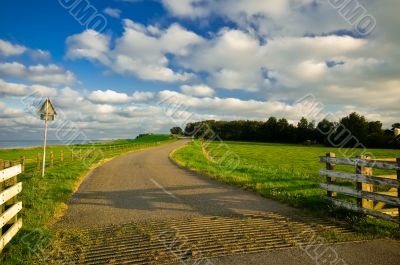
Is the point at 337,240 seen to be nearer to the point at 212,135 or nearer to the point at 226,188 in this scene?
the point at 226,188

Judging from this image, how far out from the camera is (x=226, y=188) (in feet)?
39.9

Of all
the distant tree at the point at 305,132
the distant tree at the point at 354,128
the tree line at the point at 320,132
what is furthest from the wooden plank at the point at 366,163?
the distant tree at the point at 305,132

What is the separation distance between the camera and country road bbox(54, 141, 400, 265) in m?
5.27

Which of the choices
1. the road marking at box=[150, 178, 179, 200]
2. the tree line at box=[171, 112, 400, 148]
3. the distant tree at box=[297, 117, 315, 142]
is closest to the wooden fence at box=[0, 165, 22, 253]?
the road marking at box=[150, 178, 179, 200]

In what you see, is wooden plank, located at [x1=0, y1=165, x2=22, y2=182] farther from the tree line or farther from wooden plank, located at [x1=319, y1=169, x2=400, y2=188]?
the tree line

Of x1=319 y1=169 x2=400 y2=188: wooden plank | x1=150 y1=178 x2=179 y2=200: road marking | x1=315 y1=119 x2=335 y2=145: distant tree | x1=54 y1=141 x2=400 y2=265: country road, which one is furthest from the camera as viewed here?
x1=315 y1=119 x2=335 y2=145: distant tree

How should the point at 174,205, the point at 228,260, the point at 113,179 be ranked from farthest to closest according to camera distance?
the point at 113,179, the point at 174,205, the point at 228,260

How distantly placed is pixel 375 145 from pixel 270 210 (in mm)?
87223

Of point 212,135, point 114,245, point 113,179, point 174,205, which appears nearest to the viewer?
point 114,245

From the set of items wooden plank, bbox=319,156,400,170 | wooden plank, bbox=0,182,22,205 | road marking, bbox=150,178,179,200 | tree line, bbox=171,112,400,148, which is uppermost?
tree line, bbox=171,112,400,148

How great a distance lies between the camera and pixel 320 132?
321 feet

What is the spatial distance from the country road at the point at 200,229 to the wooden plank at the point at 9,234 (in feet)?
3.10

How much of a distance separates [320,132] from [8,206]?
331 feet

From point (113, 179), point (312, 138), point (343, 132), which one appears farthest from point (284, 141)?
point (113, 179)
